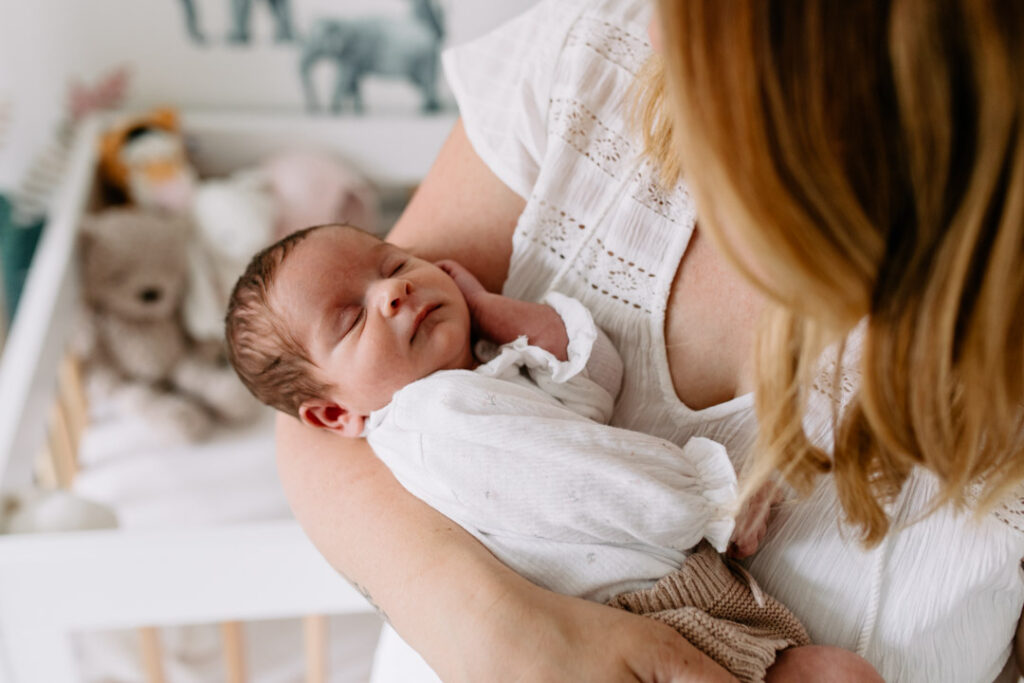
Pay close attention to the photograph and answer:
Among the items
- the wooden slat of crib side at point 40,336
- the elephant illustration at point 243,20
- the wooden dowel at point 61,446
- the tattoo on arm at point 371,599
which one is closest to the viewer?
the tattoo on arm at point 371,599

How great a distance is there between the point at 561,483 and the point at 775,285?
244 millimetres

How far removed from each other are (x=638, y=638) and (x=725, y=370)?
9.9 inches

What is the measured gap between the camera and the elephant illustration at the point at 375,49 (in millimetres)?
2102

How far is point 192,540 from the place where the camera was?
90 cm

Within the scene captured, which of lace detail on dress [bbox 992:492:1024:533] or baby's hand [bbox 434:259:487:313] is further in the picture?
baby's hand [bbox 434:259:487:313]

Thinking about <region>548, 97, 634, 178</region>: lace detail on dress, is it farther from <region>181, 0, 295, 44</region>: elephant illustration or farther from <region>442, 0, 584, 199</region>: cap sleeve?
<region>181, 0, 295, 44</region>: elephant illustration

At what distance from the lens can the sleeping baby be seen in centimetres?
66

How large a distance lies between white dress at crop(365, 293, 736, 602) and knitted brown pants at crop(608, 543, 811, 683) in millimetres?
17

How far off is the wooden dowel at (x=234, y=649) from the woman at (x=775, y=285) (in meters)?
0.26

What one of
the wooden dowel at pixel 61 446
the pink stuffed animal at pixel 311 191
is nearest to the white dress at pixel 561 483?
the wooden dowel at pixel 61 446

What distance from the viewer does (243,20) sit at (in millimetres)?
2080

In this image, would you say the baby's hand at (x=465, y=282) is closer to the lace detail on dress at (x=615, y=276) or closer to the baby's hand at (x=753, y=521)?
the lace detail on dress at (x=615, y=276)

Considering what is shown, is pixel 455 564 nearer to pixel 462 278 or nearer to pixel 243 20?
pixel 462 278

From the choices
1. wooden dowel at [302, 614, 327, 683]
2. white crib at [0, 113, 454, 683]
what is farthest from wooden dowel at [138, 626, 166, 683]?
wooden dowel at [302, 614, 327, 683]
